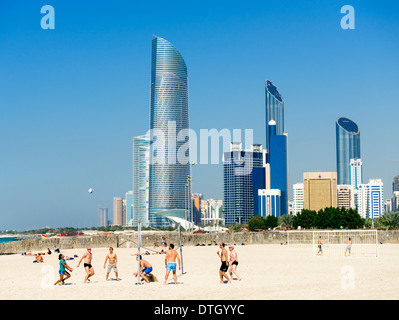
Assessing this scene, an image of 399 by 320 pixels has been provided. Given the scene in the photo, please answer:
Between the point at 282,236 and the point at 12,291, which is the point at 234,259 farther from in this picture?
the point at 282,236

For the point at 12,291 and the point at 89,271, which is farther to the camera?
the point at 89,271

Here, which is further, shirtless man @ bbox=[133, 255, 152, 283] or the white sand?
shirtless man @ bbox=[133, 255, 152, 283]

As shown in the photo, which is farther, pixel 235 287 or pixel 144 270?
pixel 144 270

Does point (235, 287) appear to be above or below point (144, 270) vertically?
below

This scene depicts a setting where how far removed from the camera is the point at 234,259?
19.5 metres

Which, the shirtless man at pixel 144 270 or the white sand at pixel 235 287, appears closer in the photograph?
the white sand at pixel 235 287

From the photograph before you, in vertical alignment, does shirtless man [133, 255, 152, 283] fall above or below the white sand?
above

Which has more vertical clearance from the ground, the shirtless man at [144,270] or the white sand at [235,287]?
the shirtless man at [144,270]

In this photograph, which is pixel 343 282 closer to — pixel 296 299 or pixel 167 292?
pixel 296 299

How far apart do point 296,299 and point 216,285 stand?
4.28 m

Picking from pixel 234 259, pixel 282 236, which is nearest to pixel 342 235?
pixel 282 236
